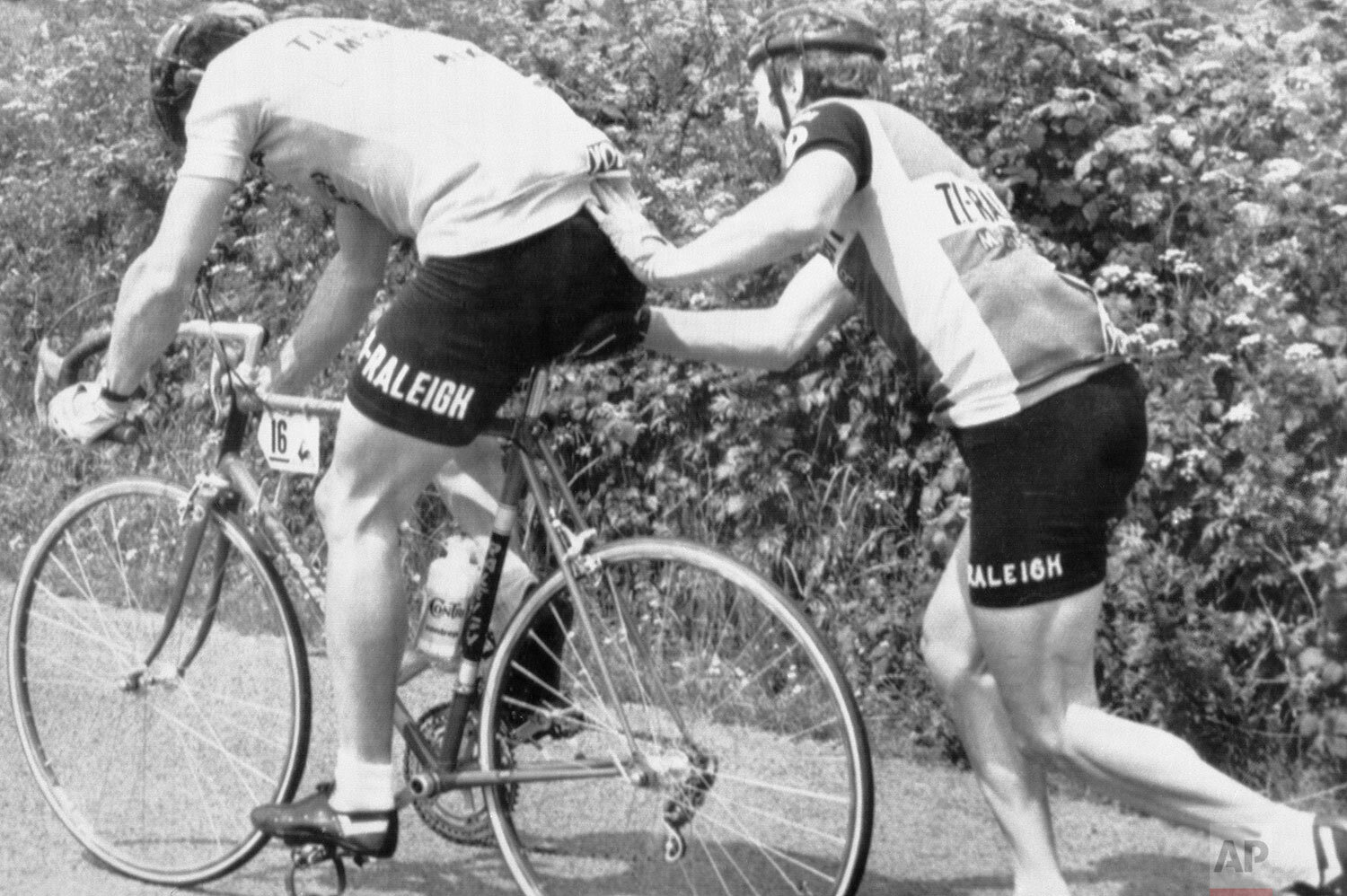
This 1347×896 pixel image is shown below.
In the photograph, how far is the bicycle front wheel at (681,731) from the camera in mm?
4164

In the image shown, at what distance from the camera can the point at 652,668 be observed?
4.31 metres

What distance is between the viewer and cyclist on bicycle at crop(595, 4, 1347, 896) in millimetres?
3840

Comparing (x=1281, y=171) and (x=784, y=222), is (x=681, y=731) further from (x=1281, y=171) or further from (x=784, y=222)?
(x=1281, y=171)

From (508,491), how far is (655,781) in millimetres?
689

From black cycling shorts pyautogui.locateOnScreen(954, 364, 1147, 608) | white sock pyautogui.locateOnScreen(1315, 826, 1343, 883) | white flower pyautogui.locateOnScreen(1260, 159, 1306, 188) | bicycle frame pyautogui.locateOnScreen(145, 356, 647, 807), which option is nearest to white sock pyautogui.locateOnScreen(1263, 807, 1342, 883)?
white sock pyautogui.locateOnScreen(1315, 826, 1343, 883)

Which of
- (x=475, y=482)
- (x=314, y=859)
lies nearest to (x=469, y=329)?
(x=475, y=482)

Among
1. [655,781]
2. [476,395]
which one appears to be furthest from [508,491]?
[655,781]

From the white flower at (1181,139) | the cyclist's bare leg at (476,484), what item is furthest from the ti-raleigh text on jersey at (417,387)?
the white flower at (1181,139)

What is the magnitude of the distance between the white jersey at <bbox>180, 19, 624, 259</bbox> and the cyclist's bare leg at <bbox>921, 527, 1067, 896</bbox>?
114 centimetres

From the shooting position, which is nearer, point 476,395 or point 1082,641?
→ point 1082,641

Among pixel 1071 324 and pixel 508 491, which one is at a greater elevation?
pixel 1071 324

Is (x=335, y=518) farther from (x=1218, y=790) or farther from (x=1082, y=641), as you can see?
(x=1218, y=790)

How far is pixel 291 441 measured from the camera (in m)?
4.67

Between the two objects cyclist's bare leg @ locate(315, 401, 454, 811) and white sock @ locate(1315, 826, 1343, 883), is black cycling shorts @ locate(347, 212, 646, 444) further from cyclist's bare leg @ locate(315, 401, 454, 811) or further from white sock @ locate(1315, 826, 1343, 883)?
white sock @ locate(1315, 826, 1343, 883)
